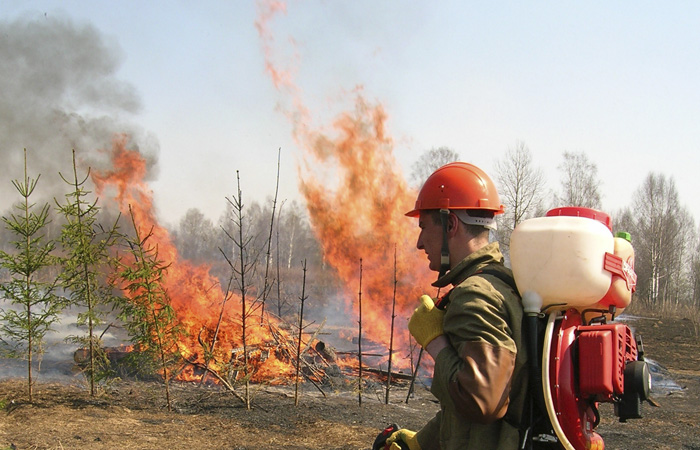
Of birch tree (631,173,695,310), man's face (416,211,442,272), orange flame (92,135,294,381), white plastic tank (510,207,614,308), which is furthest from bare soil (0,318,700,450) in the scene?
birch tree (631,173,695,310)

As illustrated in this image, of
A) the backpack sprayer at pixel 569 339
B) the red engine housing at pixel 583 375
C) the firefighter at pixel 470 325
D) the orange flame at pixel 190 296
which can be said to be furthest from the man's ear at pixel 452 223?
the orange flame at pixel 190 296

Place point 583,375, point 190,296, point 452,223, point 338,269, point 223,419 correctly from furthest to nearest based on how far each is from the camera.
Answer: point 338,269
point 190,296
point 223,419
point 452,223
point 583,375

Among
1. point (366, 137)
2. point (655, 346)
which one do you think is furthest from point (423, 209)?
point (655, 346)

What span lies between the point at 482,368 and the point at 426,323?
0.32 meters

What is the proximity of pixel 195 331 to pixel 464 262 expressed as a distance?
10.9 meters

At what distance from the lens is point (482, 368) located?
75.4 inches

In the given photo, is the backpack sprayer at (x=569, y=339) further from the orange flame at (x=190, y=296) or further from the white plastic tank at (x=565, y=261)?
the orange flame at (x=190, y=296)

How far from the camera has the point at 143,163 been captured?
594 inches

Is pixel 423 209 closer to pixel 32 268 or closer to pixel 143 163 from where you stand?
pixel 32 268

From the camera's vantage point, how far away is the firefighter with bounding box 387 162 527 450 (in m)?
1.93

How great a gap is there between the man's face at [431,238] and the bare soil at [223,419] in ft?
17.8

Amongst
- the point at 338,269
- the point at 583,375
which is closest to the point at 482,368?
Result: the point at 583,375

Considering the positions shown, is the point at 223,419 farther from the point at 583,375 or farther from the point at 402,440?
the point at 583,375

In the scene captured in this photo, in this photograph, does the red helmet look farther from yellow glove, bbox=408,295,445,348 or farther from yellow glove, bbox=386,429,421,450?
yellow glove, bbox=386,429,421,450
